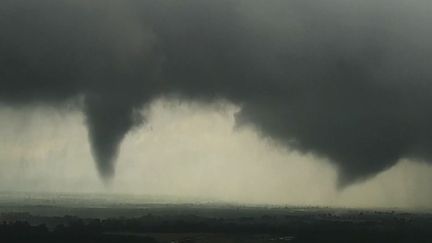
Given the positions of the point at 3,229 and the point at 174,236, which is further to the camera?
the point at 174,236

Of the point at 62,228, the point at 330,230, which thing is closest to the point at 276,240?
the point at 330,230

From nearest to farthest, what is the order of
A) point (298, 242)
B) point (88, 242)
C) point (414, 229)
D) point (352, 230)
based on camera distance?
1. point (88, 242)
2. point (298, 242)
3. point (352, 230)
4. point (414, 229)

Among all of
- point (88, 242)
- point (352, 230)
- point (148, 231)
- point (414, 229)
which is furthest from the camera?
point (414, 229)

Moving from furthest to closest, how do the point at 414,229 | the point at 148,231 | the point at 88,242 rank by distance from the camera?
the point at 414,229 → the point at 148,231 → the point at 88,242

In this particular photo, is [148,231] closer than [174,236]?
No

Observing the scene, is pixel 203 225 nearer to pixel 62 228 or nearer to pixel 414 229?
pixel 62 228

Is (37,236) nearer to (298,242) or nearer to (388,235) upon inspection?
(298,242)

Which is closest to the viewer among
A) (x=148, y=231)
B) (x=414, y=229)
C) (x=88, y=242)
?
(x=88, y=242)

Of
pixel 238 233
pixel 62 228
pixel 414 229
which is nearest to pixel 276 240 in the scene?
pixel 238 233

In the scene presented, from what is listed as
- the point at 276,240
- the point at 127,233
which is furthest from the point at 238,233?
the point at 127,233
